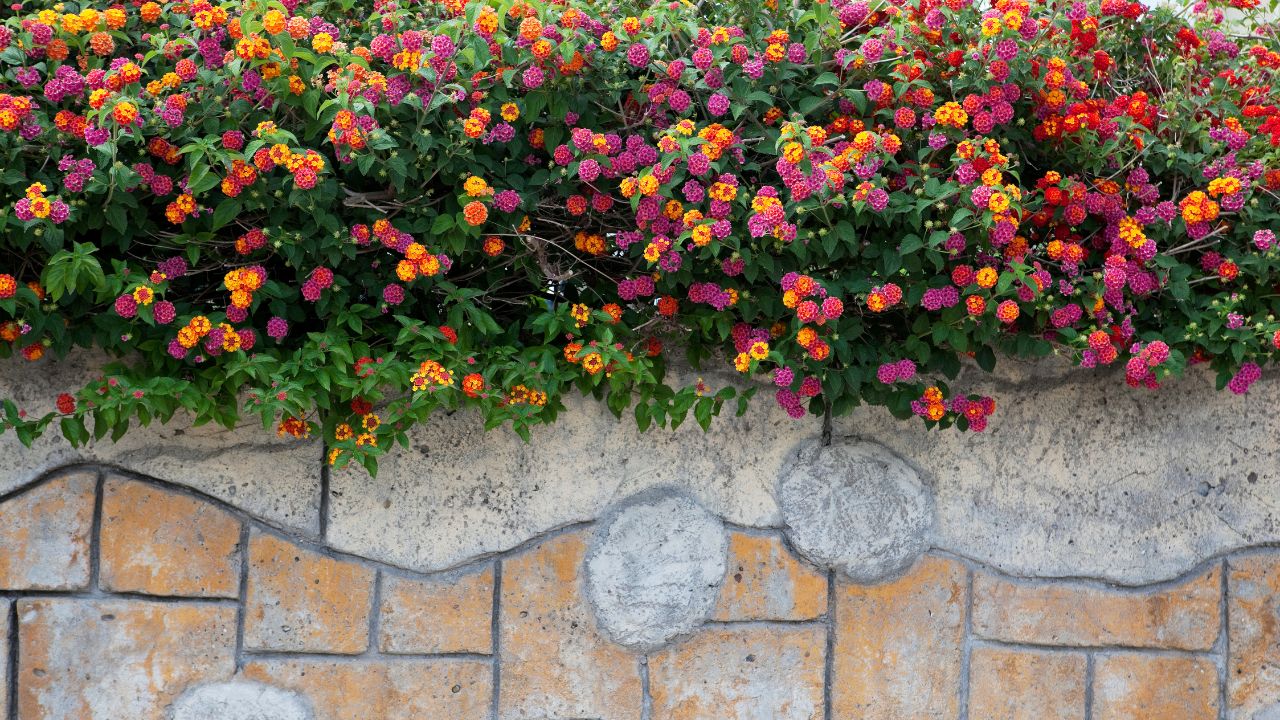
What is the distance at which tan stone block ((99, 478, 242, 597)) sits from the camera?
2.16 m

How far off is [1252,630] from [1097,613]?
0.36 metres

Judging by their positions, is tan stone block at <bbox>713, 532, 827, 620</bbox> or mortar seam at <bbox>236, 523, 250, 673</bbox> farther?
tan stone block at <bbox>713, 532, 827, 620</bbox>

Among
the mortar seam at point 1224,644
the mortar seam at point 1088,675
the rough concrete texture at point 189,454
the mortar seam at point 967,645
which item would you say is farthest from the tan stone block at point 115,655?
the mortar seam at point 1224,644

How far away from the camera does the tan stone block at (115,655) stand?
2.14 metres

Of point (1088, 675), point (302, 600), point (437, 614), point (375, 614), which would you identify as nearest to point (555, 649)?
point (437, 614)

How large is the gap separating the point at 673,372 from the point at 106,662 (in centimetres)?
122

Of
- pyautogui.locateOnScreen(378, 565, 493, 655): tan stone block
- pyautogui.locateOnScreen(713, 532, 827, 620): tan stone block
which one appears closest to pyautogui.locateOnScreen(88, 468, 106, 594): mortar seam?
pyautogui.locateOnScreen(378, 565, 493, 655): tan stone block

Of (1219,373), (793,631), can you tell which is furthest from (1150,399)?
(793,631)

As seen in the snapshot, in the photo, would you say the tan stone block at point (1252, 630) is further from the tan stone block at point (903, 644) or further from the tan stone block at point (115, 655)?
the tan stone block at point (115, 655)

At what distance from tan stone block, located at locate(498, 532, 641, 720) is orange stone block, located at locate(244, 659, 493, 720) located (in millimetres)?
64

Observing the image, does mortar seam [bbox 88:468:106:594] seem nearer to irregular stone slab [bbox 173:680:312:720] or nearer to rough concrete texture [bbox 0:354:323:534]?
rough concrete texture [bbox 0:354:323:534]

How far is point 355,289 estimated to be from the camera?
→ 2168mm

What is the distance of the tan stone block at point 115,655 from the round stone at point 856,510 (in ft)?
3.75

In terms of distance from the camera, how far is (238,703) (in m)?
2.20
